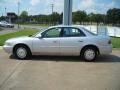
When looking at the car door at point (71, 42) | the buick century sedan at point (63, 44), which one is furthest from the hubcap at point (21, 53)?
the car door at point (71, 42)

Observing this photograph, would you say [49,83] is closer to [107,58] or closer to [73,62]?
[73,62]

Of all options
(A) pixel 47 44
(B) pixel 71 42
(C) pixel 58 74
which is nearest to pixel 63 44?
(B) pixel 71 42

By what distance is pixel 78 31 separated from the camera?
40.3ft

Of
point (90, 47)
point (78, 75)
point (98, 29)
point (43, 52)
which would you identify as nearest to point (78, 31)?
point (90, 47)

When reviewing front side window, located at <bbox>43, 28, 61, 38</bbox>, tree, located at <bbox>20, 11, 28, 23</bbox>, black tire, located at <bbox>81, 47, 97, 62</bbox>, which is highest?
tree, located at <bbox>20, 11, 28, 23</bbox>

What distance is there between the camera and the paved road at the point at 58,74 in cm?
753

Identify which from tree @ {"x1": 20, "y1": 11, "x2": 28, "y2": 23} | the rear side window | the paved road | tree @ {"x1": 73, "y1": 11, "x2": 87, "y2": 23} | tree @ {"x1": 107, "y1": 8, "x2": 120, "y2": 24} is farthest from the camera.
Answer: tree @ {"x1": 20, "y1": 11, "x2": 28, "y2": 23}

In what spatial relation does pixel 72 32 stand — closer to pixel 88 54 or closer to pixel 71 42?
pixel 71 42

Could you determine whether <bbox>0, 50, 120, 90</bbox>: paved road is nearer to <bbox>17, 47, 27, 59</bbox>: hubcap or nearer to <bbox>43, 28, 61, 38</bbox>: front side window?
<bbox>17, 47, 27, 59</bbox>: hubcap

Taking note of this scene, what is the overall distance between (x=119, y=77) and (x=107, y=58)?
4.30m

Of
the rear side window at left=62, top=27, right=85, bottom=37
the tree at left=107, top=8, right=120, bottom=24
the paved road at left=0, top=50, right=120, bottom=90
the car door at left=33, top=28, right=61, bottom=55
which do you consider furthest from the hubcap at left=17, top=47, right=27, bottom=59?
the tree at left=107, top=8, right=120, bottom=24

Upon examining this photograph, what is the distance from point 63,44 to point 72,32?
663 millimetres

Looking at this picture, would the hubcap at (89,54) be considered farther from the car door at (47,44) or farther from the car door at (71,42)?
the car door at (47,44)

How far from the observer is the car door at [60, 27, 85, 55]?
39.4 feet
